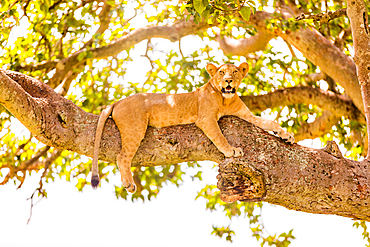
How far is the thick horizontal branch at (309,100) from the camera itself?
645cm

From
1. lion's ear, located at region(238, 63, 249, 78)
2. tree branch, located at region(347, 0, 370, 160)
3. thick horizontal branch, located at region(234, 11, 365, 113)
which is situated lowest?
lion's ear, located at region(238, 63, 249, 78)

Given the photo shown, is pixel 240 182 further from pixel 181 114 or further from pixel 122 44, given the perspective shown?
pixel 122 44

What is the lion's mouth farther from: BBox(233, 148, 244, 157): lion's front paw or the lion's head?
BBox(233, 148, 244, 157): lion's front paw

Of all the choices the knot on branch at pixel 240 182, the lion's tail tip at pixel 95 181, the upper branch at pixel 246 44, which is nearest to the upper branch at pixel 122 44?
the upper branch at pixel 246 44

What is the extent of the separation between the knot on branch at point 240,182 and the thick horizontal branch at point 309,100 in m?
3.07

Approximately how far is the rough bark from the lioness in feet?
0.29

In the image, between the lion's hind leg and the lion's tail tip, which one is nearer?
the lion's hind leg

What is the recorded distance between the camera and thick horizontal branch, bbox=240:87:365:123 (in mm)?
6453

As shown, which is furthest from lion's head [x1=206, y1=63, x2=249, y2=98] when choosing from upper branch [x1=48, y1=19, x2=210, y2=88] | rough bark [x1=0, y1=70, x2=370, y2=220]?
upper branch [x1=48, y1=19, x2=210, y2=88]

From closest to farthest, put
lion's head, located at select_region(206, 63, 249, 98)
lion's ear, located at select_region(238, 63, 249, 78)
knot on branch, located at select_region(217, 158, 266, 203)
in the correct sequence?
knot on branch, located at select_region(217, 158, 266, 203) < lion's head, located at select_region(206, 63, 249, 98) < lion's ear, located at select_region(238, 63, 249, 78)

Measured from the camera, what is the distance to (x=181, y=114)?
4.09 metres

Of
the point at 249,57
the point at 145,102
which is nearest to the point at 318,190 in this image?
the point at 145,102

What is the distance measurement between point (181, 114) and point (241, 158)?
2.61 feet

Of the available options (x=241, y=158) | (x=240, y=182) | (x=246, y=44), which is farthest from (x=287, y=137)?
(x=246, y=44)
